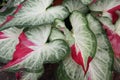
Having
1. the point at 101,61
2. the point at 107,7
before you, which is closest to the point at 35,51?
the point at 101,61

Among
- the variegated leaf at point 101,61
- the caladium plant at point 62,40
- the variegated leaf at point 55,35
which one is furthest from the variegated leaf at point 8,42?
the variegated leaf at point 101,61

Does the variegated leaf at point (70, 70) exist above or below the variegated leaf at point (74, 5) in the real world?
below

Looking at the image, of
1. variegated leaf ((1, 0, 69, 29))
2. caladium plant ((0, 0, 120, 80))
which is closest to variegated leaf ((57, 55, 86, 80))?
caladium plant ((0, 0, 120, 80))

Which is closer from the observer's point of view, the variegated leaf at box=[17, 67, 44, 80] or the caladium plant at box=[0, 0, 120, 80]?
the caladium plant at box=[0, 0, 120, 80]

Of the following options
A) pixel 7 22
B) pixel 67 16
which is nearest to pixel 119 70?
pixel 67 16

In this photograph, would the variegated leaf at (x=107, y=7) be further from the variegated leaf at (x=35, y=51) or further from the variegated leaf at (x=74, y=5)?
the variegated leaf at (x=35, y=51)

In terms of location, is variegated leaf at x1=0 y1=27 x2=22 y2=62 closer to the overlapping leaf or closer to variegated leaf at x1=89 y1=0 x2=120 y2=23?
the overlapping leaf

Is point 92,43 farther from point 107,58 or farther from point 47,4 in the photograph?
point 47,4
